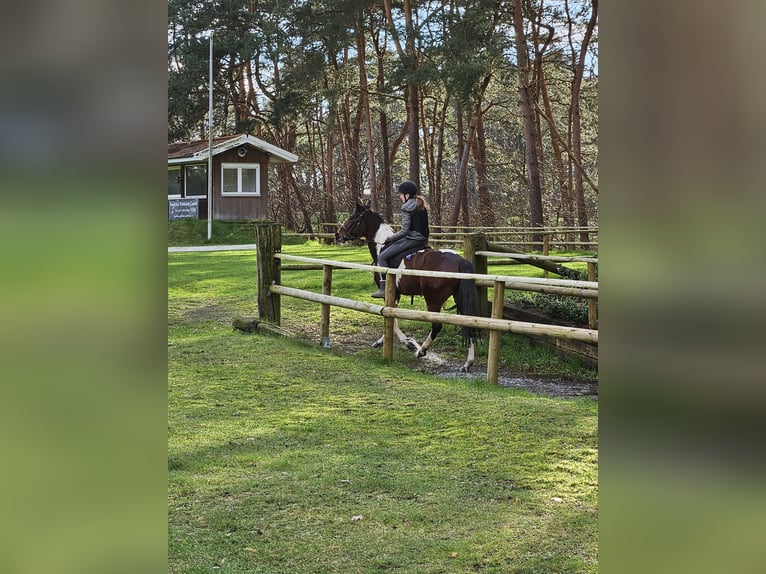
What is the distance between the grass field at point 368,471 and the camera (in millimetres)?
3496

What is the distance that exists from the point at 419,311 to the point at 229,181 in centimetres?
2249

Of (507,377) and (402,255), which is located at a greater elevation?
(402,255)

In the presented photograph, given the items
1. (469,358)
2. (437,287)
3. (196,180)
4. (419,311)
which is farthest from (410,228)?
(196,180)

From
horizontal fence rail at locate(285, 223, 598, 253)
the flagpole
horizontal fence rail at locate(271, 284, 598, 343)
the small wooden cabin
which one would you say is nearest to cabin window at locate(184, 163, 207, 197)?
the small wooden cabin

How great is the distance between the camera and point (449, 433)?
5.47m

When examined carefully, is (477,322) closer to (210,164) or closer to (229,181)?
(210,164)

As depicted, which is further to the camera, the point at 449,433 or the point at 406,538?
the point at 449,433

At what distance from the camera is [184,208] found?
29797 mm

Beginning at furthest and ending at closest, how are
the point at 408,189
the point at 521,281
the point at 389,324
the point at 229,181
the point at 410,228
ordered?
the point at 229,181, the point at 410,228, the point at 408,189, the point at 389,324, the point at 521,281
